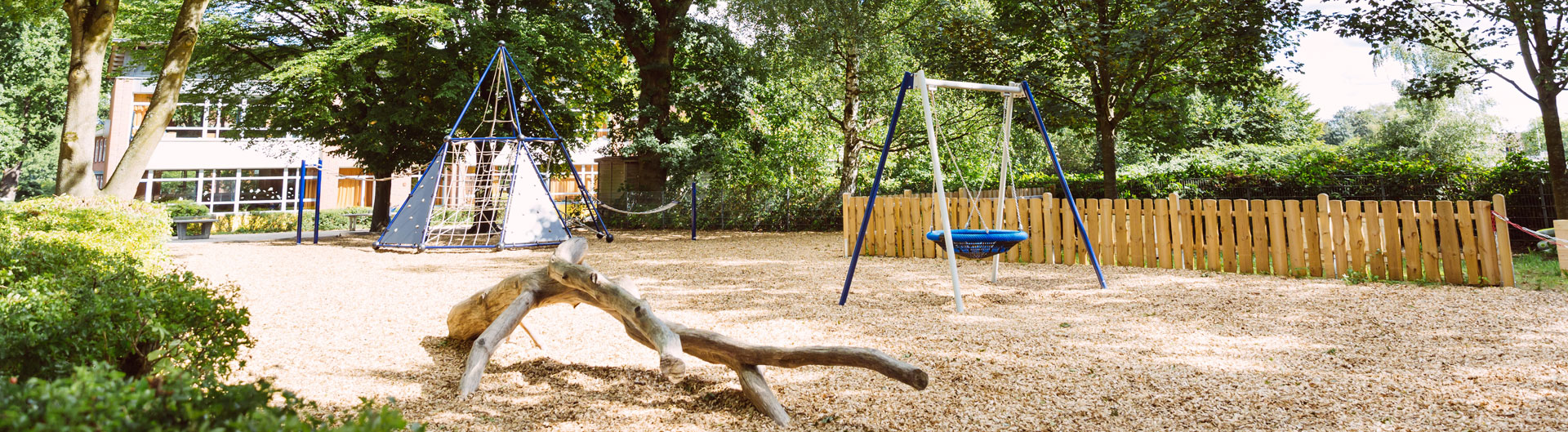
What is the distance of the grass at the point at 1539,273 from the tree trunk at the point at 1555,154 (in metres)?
0.67

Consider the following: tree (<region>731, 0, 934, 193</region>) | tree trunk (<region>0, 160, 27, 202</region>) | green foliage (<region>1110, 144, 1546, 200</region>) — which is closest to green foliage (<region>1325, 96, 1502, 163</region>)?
green foliage (<region>1110, 144, 1546, 200</region>)

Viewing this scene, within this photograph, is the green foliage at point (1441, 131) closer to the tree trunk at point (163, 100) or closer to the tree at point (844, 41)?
the tree at point (844, 41)

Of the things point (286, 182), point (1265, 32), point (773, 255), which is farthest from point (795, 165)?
point (286, 182)

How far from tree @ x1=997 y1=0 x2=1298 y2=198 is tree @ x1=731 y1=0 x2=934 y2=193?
9.17 feet

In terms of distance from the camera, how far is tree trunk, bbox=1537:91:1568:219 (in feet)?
28.7

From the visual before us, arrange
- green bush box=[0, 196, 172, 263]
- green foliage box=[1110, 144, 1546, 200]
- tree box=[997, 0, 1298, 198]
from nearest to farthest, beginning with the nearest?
green bush box=[0, 196, 172, 263] < green foliage box=[1110, 144, 1546, 200] < tree box=[997, 0, 1298, 198]

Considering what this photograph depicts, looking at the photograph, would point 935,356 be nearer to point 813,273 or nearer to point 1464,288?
point 813,273

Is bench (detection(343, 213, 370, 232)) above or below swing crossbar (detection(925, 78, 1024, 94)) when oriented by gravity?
below

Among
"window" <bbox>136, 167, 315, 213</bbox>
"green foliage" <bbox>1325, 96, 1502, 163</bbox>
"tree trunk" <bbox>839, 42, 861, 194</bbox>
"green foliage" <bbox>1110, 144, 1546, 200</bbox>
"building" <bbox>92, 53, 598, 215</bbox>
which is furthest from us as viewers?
"window" <bbox>136, 167, 315, 213</bbox>

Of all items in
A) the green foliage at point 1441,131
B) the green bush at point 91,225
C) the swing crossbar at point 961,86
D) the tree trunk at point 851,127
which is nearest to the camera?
the green bush at point 91,225

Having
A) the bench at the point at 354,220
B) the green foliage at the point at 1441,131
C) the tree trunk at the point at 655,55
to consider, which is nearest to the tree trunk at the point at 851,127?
the tree trunk at the point at 655,55

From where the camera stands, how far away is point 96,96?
656 cm

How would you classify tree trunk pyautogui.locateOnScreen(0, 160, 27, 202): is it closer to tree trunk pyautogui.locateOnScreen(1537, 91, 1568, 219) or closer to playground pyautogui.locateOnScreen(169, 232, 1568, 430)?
playground pyautogui.locateOnScreen(169, 232, 1568, 430)

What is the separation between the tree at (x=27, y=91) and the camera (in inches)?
1081
